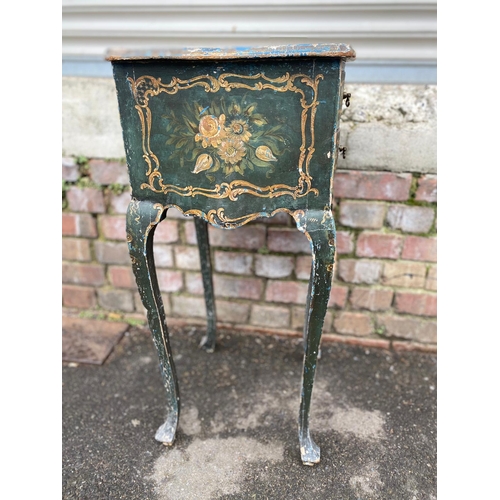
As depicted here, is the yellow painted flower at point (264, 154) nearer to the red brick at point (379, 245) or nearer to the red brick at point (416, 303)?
the red brick at point (379, 245)

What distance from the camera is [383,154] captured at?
171 cm

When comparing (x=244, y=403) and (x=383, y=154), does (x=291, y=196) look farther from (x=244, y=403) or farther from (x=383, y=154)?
(x=244, y=403)

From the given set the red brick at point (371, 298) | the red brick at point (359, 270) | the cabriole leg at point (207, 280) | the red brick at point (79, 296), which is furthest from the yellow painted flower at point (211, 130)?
the red brick at point (79, 296)

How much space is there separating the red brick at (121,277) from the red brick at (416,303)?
119 cm

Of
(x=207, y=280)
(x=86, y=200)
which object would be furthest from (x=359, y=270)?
(x=86, y=200)

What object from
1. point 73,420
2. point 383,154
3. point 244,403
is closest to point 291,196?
point 383,154

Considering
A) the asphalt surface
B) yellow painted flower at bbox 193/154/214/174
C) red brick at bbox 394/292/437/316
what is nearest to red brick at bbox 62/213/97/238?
the asphalt surface

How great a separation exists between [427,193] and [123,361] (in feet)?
4.65

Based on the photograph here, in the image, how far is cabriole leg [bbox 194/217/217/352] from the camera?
5.69 ft

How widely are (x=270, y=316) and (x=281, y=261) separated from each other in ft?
0.91

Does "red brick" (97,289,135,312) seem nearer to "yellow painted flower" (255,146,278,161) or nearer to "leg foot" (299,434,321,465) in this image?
"leg foot" (299,434,321,465)

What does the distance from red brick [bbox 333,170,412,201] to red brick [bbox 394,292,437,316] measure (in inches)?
16.6

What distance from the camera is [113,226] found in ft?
6.55

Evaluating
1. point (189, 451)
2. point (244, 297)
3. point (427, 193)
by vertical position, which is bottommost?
point (189, 451)
